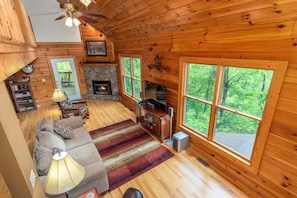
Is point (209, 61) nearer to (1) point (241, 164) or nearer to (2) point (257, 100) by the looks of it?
(2) point (257, 100)

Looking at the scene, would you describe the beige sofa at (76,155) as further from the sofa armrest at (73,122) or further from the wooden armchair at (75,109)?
the wooden armchair at (75,109)

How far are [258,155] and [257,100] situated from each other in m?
0.82

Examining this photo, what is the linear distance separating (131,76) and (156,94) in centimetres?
191

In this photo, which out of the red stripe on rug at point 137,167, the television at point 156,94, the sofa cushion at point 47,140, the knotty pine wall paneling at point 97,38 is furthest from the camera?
the knotty pine wall paneling at point 97,38

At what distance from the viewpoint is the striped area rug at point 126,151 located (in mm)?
2848

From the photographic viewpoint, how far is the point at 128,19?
11.4ft

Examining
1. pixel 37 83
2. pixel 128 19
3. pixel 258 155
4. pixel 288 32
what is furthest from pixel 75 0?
pixel 258 155

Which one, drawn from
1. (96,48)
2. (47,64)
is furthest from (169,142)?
(47,64)

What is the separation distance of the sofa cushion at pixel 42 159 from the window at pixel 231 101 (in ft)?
8.84

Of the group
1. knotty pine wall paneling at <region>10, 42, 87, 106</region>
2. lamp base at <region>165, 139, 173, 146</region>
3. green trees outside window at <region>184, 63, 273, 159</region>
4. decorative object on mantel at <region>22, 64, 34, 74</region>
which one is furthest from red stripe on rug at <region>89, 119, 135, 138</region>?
decorative object on mantel at <region>22, 64, 34, 74</region>

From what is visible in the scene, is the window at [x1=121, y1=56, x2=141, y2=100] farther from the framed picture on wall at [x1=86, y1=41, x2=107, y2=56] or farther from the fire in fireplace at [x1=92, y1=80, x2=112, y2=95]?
the framed picture on wall at [x1=86, y1=41, x2=107, y2=56]

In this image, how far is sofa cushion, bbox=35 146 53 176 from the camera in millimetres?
1962

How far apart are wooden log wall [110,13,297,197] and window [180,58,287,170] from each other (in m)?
0.10

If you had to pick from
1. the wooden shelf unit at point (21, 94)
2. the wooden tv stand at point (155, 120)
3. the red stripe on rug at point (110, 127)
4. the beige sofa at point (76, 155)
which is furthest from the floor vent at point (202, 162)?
the wooden shelf unit at point (21, 94)
